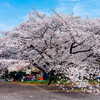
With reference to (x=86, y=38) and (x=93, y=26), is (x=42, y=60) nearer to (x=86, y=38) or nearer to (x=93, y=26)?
(x=86, y=38)

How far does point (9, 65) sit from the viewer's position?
415 inches

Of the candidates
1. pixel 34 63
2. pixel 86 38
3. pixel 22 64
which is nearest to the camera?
pixel 86 38

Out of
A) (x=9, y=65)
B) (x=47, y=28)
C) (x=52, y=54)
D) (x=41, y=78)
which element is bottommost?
(x=41, y=78)

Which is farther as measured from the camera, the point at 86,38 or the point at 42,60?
the point at 42,60

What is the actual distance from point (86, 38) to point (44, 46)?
12.3ft

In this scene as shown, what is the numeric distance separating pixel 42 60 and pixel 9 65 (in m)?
2.97

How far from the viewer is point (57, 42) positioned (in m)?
11.3

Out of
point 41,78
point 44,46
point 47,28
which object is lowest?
point 41,78

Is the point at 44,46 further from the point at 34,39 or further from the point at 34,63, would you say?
the point at 34,63

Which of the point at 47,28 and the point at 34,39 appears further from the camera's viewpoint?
the point at 34,39

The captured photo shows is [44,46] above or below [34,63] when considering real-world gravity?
above

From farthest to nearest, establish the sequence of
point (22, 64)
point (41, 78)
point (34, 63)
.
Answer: point (41, 78) < point (34, 63) < point (22, 64)

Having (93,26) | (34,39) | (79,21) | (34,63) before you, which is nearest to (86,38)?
(93,26)

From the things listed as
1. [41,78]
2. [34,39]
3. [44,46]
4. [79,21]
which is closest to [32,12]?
[34,39]
